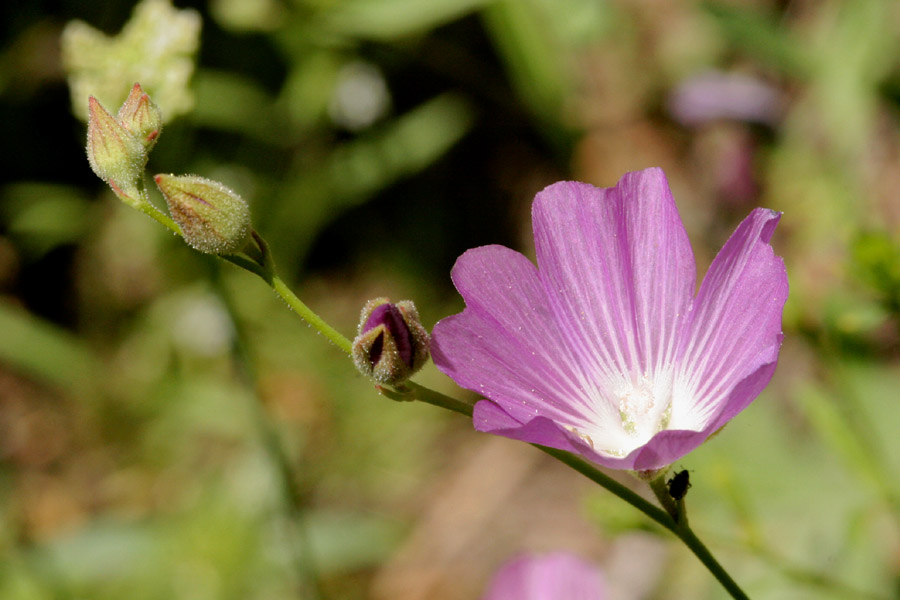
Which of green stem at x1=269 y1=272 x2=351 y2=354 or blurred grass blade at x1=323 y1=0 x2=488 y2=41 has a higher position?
blurred grass blade at x1=323 y1=0 x2=488 y2=41

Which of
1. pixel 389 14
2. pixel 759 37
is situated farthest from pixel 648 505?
pixel 389 14

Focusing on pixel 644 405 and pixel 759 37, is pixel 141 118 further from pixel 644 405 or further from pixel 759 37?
pixel 759 37

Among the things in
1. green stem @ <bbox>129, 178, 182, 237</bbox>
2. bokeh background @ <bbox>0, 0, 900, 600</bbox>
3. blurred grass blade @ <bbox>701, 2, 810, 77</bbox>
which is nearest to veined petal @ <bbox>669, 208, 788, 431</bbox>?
green stem @ <bbox>129, 178, 182, 237</bbox>

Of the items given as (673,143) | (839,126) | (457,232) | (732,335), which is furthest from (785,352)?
(732,335)

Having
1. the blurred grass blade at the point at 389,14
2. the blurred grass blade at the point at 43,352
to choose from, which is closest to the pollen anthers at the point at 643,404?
the blurred grass blade at the point at 389,14

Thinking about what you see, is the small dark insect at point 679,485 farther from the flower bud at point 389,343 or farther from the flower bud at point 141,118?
the flower bud at point 141,118

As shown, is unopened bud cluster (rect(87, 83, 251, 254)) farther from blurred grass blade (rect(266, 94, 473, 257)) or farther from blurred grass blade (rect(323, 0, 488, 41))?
blurred grass blade (rect(266, 94, 473, 257))

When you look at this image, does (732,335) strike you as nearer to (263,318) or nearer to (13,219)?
(263,318)

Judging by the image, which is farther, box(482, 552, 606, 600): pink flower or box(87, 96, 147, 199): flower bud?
box(482, 552, 606, 600): pink flower
